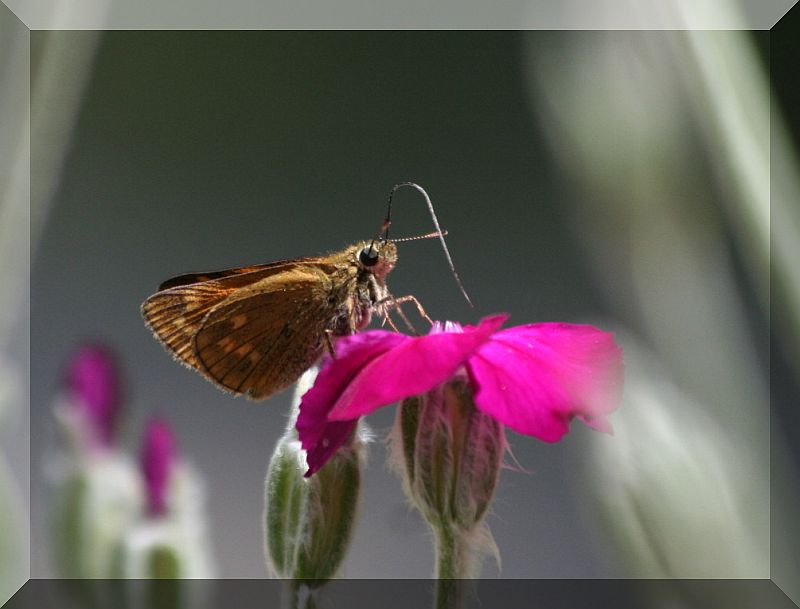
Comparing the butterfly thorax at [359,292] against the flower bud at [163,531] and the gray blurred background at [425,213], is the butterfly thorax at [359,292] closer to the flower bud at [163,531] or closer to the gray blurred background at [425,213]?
the flower bud at [163,531]

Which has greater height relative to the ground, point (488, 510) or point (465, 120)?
point (465, 120)

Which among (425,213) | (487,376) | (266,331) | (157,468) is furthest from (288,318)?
(425,213)

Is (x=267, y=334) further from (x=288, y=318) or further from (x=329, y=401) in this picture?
(x=329, y=401)

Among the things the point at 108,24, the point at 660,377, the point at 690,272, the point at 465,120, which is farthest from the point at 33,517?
the point at 690,272

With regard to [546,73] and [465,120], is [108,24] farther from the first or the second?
[546,73]

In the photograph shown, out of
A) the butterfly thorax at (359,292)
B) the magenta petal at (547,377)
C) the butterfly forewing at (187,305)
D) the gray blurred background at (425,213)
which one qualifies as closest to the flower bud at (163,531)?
the butterfly forewing at (187,305)
